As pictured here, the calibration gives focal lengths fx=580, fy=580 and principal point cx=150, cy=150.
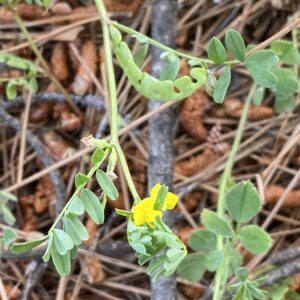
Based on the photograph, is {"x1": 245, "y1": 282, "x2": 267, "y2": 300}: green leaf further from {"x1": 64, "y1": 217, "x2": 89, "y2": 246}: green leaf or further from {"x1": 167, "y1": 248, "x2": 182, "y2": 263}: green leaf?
{"x1": 64, "y1": 217, "x2": 89, "y2": 246}: green leaf

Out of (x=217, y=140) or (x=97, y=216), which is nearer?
(x=97, y=216)

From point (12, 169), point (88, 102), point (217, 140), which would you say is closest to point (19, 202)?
point (12, 169)

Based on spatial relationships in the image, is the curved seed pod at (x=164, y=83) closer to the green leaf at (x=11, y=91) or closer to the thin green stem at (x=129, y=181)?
the thin green stem at (x=129, y=181)

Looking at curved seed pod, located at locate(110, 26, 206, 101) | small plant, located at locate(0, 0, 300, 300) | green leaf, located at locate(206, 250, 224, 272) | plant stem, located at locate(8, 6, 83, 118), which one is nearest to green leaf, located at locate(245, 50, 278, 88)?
small plant, located at locate(0, 0, 300, 300)

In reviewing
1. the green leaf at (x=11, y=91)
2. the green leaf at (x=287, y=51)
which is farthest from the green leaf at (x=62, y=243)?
the green leaf at (x=287, y=51)

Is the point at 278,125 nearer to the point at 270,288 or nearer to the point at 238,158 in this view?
the point at 238,158
